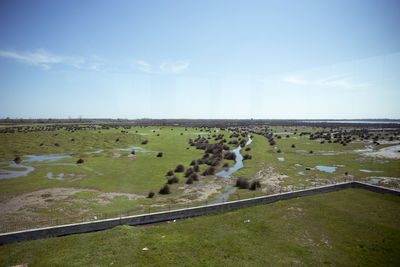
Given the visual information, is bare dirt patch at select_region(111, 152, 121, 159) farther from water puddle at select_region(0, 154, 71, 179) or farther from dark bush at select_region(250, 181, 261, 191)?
dark bush at select_region(250, 181, 261, 191)

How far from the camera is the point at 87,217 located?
19281mm

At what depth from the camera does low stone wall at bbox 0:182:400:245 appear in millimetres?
15002

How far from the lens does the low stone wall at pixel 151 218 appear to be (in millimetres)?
15002

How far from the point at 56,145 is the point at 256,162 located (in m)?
57.1

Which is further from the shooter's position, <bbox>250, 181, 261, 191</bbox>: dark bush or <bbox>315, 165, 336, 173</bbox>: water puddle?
<bbox>315, 165, 336, 173</bbox>: water puddle

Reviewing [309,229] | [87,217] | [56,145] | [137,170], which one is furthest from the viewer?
[56,145]

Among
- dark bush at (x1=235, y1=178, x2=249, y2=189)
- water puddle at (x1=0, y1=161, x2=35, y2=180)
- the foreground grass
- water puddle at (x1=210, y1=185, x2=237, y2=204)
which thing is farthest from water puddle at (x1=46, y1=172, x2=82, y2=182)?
dark bush at (x1=235, y1=178, x2=249, y2=189)

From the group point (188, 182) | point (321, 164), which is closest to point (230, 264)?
point (188, 182)

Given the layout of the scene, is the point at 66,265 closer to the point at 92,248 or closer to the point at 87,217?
the point at 92,248

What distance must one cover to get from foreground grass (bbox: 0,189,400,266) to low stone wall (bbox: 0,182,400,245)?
0.70 metres

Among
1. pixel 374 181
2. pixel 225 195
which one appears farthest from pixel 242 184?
pixel 374 181

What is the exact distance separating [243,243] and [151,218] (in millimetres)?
8636

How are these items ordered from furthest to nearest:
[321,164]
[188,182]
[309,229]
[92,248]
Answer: [321,164], [188,182], [309,229], [92,248]

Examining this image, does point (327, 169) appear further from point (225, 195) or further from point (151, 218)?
point (151, 218)
